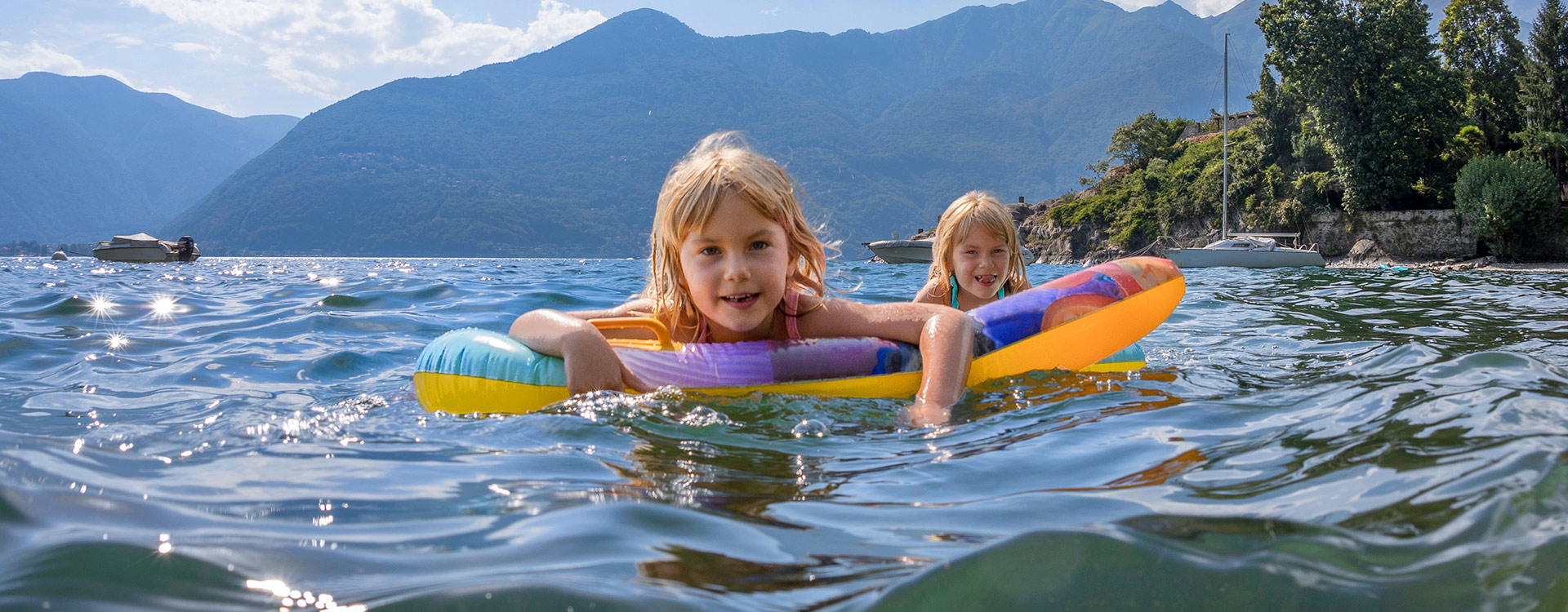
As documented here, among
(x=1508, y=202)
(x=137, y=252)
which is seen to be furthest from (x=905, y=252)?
(x=137, y=252)

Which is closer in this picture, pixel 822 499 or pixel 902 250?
pixel 822 499

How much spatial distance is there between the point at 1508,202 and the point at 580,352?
3236 cm

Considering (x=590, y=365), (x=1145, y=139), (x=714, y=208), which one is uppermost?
(x=1145, y=139)

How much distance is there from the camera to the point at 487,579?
1080 millimetres

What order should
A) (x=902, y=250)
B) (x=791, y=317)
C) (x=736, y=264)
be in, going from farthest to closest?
(x=902, y=250) → (x=791, y=317) → (x=736, y=264)

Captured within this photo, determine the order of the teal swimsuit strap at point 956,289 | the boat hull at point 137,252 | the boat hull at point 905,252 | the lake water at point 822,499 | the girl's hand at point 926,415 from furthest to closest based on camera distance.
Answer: the boat hull at point 905,252 → the boat hull at point 137,252 → the teal swimsuit strap at point 956,289 → the girl's hand at point 926,415 → the lake water at point 822,499

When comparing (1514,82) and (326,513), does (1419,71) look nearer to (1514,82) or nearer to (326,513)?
(1514,82)

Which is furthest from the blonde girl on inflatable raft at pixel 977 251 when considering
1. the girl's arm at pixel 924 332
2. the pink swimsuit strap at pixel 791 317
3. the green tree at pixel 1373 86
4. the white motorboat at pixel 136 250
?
the white motorboat at pixel 136 250

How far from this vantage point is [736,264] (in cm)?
276

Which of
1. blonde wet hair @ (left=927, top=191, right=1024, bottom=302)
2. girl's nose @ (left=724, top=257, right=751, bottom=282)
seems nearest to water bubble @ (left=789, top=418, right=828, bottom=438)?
girl's nose @ (left=724, top=257, right=751, bottom=282)

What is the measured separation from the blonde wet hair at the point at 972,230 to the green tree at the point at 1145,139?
167 feet

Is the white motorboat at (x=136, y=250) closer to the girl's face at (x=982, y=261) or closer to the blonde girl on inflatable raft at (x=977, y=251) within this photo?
the blonde girl on inflatable raft at (x=977, y=251)

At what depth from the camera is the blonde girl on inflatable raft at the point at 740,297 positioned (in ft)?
9.11

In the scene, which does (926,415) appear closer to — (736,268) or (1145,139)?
(736,268)
